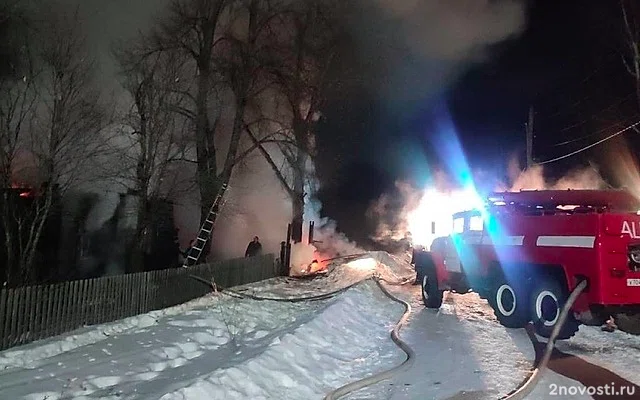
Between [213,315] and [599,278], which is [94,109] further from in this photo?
[599,278]

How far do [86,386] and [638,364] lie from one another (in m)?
6.98

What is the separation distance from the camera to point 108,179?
16.6 metres

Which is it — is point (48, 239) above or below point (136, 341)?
above

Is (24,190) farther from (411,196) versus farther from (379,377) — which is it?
(411,196)

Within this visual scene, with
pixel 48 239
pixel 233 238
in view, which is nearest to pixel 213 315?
pixel 48 239

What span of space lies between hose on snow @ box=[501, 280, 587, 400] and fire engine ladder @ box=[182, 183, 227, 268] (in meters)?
12.0

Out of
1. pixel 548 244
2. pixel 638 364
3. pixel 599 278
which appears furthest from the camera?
pixel 548 244

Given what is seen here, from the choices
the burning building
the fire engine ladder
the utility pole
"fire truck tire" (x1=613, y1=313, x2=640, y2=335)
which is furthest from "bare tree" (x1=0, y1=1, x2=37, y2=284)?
the utility pole

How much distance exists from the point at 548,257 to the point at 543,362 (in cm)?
250

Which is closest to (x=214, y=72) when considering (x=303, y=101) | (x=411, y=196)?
(x=303, y=101)

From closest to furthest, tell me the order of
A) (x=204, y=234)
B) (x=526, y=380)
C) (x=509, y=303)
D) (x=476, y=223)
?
(x=526, y=380) → (x=509, y=303) → (x=476, y=223) → (x=204, y=234)

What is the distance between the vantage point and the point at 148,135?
610 inches

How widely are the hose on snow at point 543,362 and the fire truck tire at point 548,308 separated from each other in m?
0.39

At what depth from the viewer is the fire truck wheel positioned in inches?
519
